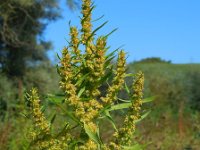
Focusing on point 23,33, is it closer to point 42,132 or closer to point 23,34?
point 23,34

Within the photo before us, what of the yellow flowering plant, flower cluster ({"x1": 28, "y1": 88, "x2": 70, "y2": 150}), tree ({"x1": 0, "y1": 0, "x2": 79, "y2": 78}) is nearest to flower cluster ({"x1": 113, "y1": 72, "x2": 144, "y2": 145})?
the yellow flowering plant

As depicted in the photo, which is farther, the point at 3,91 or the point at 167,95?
the point at 167,95

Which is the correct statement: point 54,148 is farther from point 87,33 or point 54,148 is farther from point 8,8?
point 8,8

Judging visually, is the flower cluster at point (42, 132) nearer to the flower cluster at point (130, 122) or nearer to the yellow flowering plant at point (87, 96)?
the yellow flowering plant at point (87, 96)

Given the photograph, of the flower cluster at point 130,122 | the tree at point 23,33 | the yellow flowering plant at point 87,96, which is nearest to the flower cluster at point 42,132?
the yellow flowering plant at point 87,96

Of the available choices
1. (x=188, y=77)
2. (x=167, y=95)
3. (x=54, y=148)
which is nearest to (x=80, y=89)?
(x=54, y=148)

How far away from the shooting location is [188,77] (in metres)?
20.9

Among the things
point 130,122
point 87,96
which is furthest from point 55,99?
point 130,122

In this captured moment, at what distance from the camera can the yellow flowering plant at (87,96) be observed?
6.70ft

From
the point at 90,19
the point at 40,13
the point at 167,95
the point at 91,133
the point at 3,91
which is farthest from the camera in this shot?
the point at 167,95

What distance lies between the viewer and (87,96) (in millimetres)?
2104

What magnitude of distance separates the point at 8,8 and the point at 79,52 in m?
12.2

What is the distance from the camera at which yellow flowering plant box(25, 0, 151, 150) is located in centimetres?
204

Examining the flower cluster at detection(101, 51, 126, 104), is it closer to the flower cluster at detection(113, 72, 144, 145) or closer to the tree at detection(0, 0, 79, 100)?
the flower cluster at detection(113, 72, 144, 145)
